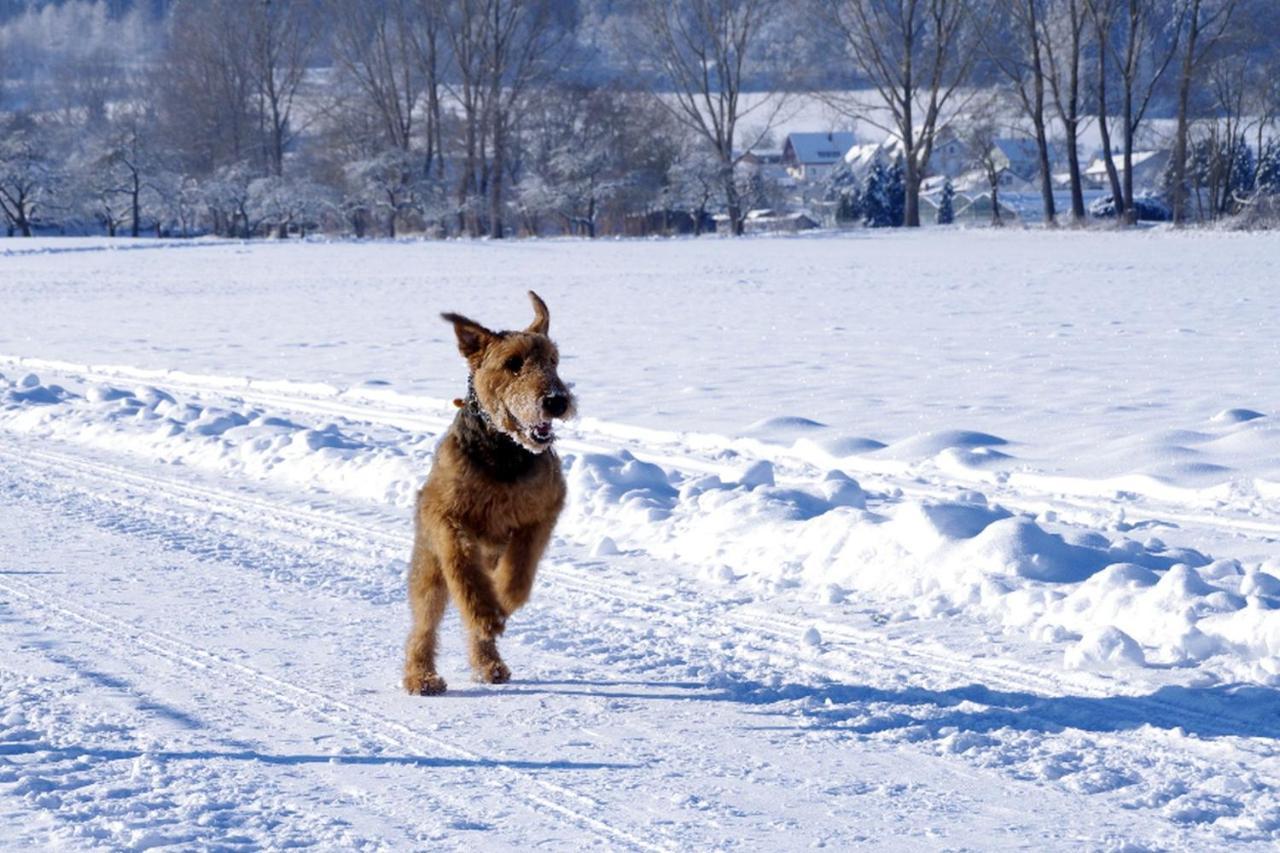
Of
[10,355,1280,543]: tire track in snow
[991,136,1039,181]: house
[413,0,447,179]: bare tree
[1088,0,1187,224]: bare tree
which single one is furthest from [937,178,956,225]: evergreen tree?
[10,355,1280,543]: tire track in snow

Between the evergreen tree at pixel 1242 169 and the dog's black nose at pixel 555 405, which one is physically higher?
the evergreen tree at pixel 1242 169

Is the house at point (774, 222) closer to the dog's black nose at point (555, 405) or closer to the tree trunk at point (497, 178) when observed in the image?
the tree trunk at point (497, 178)

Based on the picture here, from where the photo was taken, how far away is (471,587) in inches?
190

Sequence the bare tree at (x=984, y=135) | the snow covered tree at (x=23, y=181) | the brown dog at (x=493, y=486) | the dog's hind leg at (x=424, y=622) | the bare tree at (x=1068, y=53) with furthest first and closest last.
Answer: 1. the snow covered tree at (x=23, y=181)
2. the bare tree at (x=984, y=135)
3. the bare tree at (x=1068, y=53)
4. the dog's hind leg at (x=424, y=622)
5. the brown dog at (x=493, y=486)

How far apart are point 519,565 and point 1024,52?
5886 cm

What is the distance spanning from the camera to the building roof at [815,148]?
136 m

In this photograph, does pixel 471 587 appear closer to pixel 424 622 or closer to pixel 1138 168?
pixel 424 622

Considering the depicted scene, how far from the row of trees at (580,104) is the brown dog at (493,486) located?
52299 millimetres

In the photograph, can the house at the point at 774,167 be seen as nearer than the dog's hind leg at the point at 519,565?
No

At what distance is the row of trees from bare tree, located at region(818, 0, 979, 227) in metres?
0.15

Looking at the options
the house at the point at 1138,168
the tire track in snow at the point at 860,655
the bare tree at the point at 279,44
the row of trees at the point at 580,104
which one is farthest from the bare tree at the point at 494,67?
the tire track in snow at the point at 860,655

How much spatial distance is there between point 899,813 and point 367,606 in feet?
9.91

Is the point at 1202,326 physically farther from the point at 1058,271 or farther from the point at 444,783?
the point at 444,783

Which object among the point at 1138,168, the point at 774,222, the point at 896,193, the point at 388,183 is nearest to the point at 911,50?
the point at 774,222
